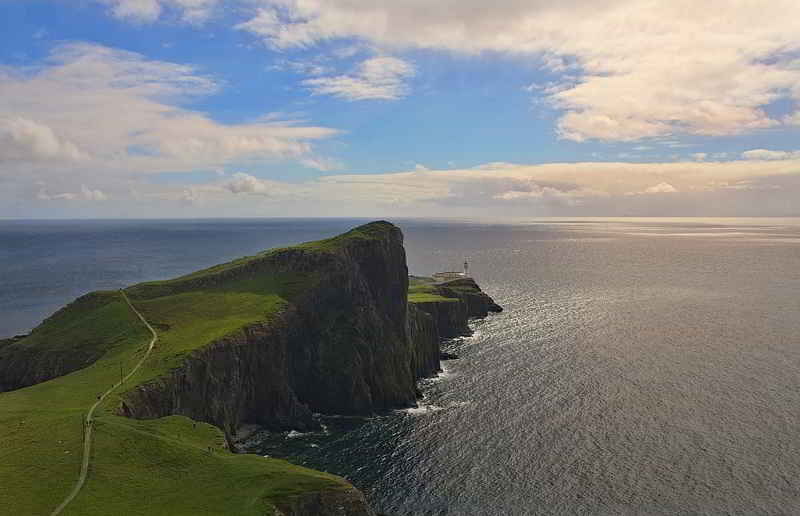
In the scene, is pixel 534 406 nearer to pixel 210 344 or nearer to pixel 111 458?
pixel 210 344

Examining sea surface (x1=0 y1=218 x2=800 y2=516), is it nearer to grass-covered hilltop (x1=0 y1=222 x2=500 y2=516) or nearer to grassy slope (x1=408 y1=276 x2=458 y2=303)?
grass-covered hilltop (x1=0 y1=222 x2=500 y2=516)

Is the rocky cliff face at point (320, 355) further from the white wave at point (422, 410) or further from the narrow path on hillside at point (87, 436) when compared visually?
the narrow path on hillside at point (87, 436)

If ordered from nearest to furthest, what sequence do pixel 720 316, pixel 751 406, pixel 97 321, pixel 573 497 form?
pixel 573 497 → pixel 751 406 → pixel 97 321 → pixel 720 316

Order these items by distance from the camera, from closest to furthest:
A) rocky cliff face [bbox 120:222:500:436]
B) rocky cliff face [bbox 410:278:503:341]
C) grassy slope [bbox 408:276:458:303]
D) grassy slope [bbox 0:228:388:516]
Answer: grassy slope [bbox 0:228:388:516]
rocky cliff face [bbox 120:222:500:436]
rocky cliff face [bbox 410:278:503:341]
grassy slope [bbox 408:276:458:303]

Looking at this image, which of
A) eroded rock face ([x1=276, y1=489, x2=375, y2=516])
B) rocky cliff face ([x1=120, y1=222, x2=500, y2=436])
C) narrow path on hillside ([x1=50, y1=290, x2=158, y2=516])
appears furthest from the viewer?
rocky cliff face ([x1=120, y1=222, x2=500, y2=436])

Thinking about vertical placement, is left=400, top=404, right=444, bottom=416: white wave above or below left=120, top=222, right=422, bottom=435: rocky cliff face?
below

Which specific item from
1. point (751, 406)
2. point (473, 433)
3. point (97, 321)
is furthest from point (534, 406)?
point (97, 321)

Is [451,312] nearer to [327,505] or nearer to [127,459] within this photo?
[327,505]

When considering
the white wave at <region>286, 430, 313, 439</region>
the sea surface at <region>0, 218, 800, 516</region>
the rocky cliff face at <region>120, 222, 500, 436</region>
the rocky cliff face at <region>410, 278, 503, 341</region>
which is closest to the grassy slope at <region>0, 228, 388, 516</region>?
the rocky cliff face at <region>120, 222, 500, 436</region>
